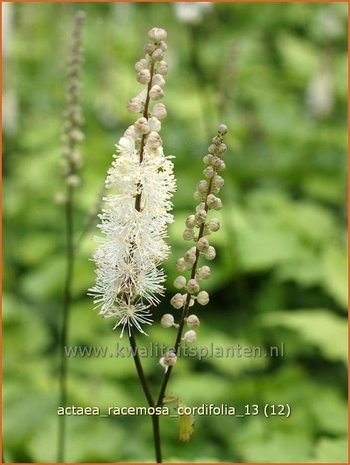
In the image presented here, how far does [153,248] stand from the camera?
1680 millimetres

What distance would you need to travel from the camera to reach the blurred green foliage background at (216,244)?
11.8 feet

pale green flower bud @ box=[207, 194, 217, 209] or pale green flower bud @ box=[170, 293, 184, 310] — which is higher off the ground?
pale green flower bud @ box=[207, 194, 217, 209]

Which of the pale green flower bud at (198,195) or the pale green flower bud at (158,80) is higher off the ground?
the pale green flower bud at (158,80)

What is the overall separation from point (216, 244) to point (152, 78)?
121 inches

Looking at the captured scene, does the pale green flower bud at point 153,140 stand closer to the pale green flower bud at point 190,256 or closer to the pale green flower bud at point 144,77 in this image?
the pale green flower bud at point 144,77

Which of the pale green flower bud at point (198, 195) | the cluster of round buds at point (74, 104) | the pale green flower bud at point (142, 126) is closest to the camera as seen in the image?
the pale green flower bud at point (142, 126)

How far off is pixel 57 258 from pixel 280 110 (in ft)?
8.29

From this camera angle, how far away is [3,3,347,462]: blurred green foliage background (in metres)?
3.59

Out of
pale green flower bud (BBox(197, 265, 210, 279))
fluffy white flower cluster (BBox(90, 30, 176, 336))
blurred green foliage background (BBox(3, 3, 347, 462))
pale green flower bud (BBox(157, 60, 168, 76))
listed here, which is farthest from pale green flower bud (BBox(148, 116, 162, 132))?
blurred green foliage background (BBox(3, 3, 347, 462))

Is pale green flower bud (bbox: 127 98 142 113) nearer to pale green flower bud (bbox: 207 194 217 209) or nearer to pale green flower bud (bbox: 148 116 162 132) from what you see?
pale green flower bud (bbox: 148 116 162 132)

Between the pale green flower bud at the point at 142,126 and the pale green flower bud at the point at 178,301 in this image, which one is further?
the pale green flower bud at the point at 178,301

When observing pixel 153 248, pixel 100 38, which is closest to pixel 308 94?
pixel 100 38

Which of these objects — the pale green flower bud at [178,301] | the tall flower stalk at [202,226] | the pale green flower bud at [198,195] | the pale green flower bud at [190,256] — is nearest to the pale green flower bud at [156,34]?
A: the tall flower stalk at [202,226]

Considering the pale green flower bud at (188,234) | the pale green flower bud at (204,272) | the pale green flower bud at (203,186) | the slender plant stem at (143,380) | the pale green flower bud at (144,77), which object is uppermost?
the pale green flower bud at (144,77)
